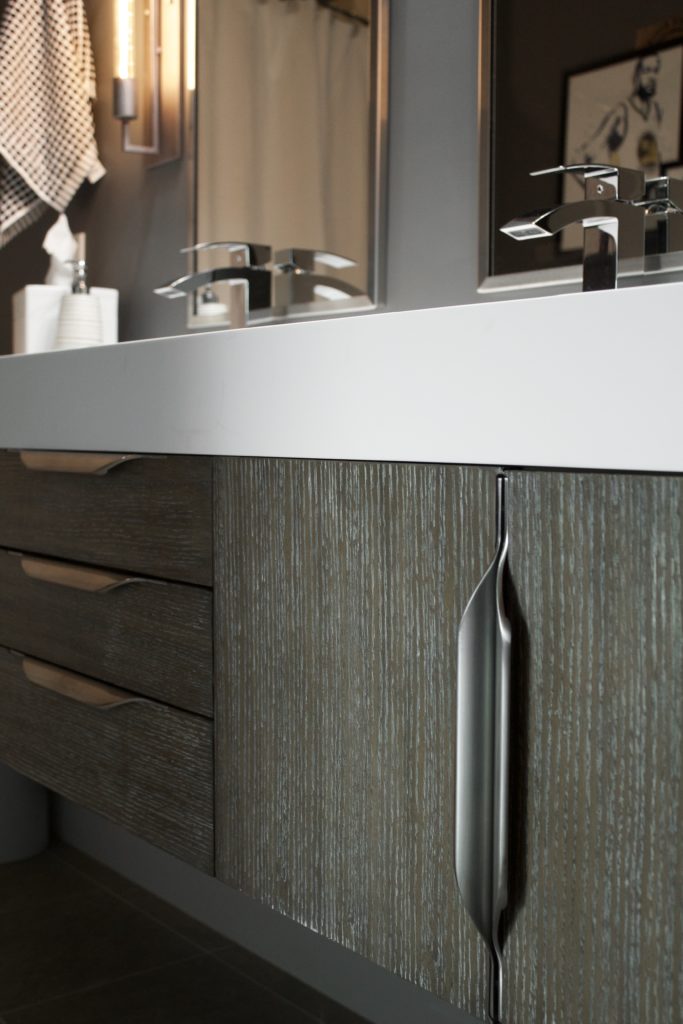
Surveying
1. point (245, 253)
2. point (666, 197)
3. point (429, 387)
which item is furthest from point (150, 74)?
point (429, 387)

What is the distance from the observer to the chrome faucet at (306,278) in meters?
1.56

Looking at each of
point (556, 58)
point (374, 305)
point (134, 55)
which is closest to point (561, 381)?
point (556, 58)

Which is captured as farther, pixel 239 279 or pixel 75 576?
pixel 239 279

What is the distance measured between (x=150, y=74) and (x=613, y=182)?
1.16 m

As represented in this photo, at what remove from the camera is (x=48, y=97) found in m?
2.12

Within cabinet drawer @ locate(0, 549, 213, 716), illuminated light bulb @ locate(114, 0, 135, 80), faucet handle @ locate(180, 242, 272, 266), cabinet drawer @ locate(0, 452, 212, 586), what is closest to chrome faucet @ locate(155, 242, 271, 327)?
faucet handle @ locate(180, 242, 272, 266)

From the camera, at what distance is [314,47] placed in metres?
1.61

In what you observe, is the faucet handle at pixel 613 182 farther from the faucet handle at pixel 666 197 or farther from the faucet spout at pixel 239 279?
the faucet spout at pixel 239 279

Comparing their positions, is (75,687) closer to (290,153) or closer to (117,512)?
(117,512)

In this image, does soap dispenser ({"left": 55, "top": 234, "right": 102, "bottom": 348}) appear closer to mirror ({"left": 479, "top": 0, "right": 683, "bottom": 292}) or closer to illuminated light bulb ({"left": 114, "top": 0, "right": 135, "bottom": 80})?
illuminated light bulb ({"left": 114, "top": 0, "right": 135, "bottom": 80})

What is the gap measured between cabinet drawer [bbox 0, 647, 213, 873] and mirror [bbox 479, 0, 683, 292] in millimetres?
655

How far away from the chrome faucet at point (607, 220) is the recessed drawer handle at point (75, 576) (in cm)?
56

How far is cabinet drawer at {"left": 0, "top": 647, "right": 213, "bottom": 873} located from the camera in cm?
115

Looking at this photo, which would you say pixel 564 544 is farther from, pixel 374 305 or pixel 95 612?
pixel 374 305
